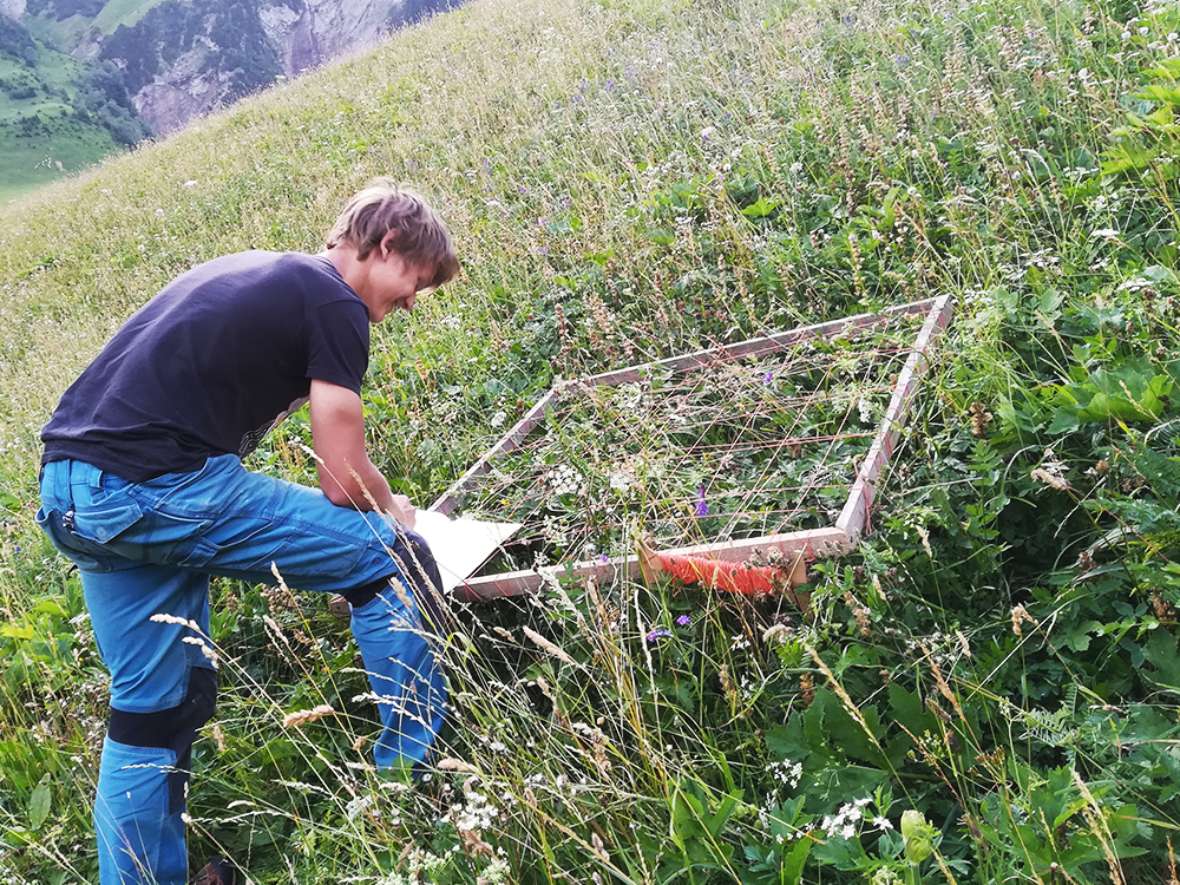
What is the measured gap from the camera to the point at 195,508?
98.1 inches

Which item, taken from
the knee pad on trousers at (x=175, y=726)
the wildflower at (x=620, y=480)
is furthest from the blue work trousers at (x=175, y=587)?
the wildflower at (x=620, y=480)

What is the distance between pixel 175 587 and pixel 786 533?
196 centimetres

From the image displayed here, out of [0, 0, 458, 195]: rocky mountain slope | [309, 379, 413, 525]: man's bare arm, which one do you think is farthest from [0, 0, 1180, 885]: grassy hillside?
[0, 0, 458, 195]: rocky mountain slope

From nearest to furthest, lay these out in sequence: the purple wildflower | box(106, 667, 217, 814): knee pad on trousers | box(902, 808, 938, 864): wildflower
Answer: box(902, 808, 938, 864): wildflower, box(106, 667, 217, 814): knee pad on trousers, the purple wildflower

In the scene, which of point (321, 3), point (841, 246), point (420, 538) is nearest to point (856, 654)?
point (420, 538)

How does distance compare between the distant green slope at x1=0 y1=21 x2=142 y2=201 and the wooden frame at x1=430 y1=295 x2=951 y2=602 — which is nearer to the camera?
the wooden frame at x1=430 y1=295 x2=951 y2=602

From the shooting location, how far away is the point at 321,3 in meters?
92.9

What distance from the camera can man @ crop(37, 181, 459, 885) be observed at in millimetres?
2467

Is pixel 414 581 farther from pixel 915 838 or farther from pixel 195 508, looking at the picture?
pixel 915 838

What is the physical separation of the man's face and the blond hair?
0.02m

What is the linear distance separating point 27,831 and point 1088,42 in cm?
540

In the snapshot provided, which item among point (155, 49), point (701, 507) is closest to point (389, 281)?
point (701, 507)

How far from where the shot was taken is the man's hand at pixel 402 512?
2916mm

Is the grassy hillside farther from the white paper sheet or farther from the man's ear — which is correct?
the man's ear
